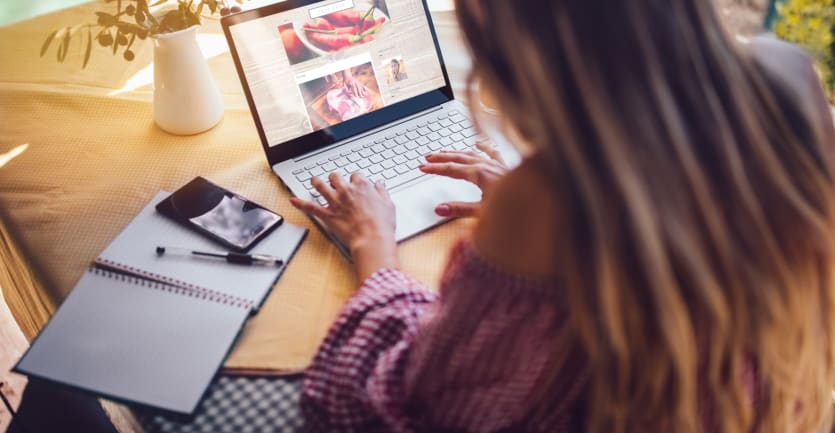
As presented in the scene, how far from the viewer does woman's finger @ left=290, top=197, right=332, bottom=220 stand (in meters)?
0.83

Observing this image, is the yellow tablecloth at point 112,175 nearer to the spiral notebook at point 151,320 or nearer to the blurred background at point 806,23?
the spiral notebook at point 151,320

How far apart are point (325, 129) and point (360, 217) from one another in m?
0.21

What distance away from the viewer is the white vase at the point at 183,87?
93 cm

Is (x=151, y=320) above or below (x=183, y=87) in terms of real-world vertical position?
below

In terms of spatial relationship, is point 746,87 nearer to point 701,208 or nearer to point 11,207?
point 701,208

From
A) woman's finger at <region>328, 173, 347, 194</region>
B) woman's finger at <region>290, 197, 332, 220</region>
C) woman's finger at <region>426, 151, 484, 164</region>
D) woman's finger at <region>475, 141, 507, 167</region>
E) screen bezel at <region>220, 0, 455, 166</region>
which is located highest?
screen bezel at <region>220, 0, 455, 166</region>

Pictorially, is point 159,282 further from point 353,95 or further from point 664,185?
point 664,185

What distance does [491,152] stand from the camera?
94 cm

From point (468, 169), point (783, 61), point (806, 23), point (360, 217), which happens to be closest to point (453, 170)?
point (468, 169)

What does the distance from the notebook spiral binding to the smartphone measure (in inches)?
3.0

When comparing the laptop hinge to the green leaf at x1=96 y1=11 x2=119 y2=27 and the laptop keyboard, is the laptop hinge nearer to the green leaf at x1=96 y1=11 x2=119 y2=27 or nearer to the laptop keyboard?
the laptop keyboard

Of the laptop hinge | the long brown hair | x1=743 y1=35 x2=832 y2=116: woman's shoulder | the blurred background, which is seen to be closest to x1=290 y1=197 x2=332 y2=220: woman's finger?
the laptop hinge

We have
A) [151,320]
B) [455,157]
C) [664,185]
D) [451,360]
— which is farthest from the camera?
[455,157]

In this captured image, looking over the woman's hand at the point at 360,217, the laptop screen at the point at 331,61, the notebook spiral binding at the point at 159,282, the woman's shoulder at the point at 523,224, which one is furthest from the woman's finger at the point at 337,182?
the woman's shoulder at the point at 523,224
